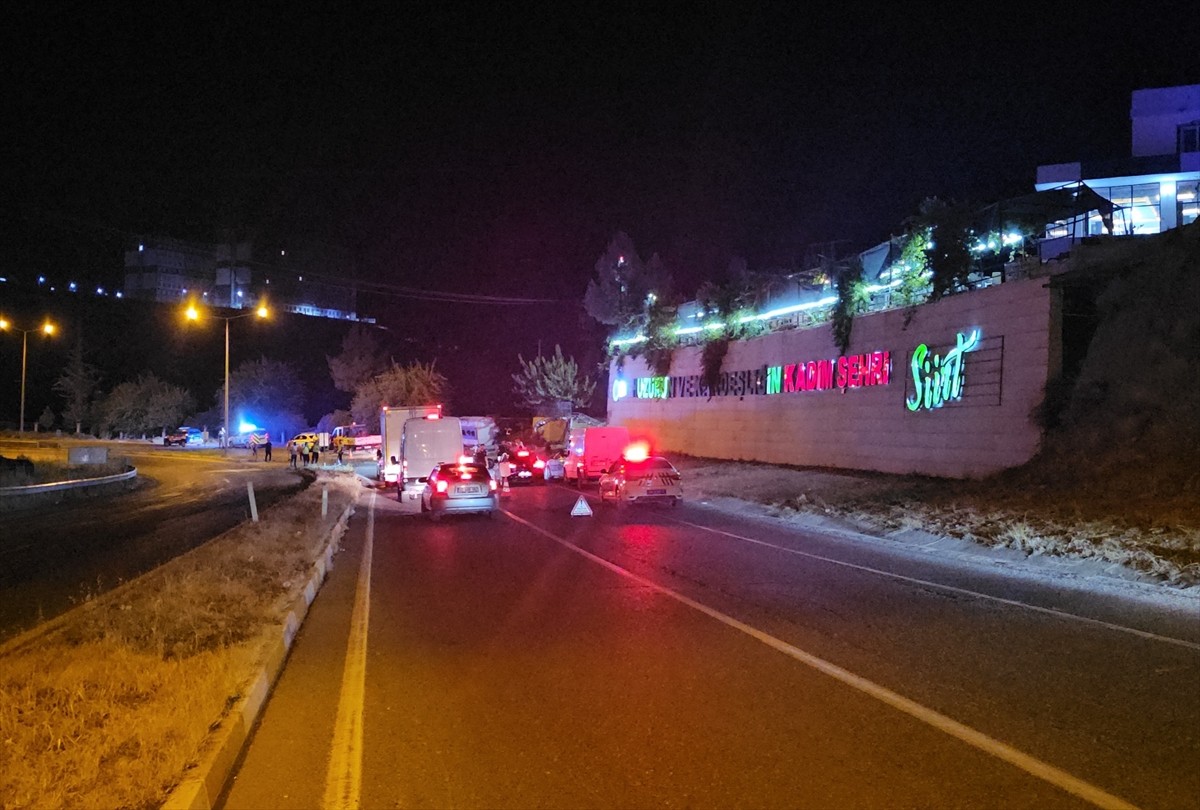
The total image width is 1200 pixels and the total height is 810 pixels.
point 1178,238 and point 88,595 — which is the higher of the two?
point 1178,238

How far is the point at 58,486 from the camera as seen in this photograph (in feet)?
103

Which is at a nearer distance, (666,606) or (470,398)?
(666,606)

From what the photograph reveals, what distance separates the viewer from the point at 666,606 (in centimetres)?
1160

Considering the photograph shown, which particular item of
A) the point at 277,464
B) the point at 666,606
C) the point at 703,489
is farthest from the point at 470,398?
the point at 666,606

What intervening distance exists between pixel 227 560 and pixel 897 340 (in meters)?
20.0

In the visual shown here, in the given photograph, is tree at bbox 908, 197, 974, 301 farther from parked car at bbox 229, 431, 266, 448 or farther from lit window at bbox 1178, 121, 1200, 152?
parked car at bbox 229, 431, 266, 448

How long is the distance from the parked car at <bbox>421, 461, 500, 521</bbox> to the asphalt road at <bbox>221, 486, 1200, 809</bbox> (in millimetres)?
10303

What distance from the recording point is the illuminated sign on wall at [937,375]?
2397cm

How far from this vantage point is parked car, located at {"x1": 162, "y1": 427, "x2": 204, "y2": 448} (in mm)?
82375

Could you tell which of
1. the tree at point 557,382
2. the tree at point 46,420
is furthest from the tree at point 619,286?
the tree at point 46,420

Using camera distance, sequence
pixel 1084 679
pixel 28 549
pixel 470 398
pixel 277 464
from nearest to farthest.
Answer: pixel 1084 679 < pixel 28 549 < pixel 277 464 < pixel 470 398

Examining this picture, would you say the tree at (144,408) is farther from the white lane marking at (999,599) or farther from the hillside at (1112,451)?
the white lane marking at (999,599)

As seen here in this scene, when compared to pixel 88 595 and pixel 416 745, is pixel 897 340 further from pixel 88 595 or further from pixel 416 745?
pixel 416 745

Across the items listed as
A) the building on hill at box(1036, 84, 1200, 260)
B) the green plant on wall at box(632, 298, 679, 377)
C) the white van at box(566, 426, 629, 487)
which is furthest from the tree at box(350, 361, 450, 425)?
the building on hill at box(1036, 84, 1200, 260)
